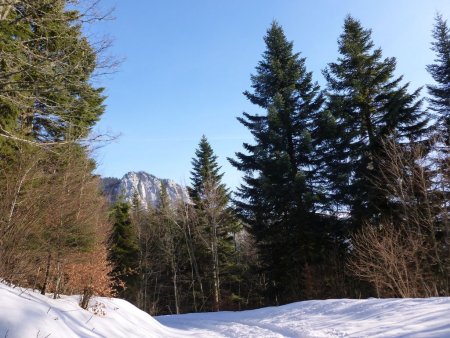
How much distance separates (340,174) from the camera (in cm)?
2053

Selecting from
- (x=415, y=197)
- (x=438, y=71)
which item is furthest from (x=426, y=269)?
(x=438, y=71)

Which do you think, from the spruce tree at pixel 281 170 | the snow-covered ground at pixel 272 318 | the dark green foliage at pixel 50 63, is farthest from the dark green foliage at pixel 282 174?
the dark green foliage at pixel 50 63

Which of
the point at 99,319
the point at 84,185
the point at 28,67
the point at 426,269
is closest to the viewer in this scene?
the point at 28,67

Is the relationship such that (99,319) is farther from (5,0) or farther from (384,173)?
(384,173)

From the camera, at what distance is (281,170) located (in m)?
21.5

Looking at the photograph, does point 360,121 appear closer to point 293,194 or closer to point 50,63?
point 293,194

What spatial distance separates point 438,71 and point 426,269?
1418 cm

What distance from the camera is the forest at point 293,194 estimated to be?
9523mm

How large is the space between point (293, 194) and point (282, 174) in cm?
131

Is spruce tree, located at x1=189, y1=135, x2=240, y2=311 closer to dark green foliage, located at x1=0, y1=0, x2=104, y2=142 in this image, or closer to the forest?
the forest

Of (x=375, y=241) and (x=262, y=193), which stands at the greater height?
(x=262, y=193)

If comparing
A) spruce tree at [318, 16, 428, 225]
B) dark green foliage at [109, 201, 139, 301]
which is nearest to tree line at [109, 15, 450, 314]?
spruce tree at [318, 16, 428, 225]

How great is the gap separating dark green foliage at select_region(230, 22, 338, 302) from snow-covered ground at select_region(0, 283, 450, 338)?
8.09 m

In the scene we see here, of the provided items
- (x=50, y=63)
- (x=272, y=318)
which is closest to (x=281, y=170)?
(x=272, y=318)
